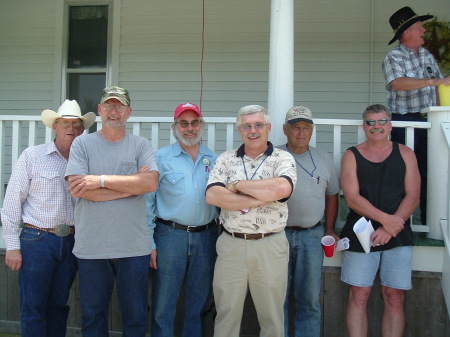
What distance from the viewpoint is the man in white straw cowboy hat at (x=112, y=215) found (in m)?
2.88

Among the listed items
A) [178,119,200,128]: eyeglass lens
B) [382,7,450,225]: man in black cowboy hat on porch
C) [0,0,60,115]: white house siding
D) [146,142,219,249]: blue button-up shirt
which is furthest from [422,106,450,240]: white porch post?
[0,0,60,115]: white house siding

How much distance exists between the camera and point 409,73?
3.91m

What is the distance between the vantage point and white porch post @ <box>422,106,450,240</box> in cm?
351

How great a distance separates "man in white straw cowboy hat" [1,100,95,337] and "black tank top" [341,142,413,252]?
2.00 metres

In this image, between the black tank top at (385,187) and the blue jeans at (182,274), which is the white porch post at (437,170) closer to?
the black tank top at (385,187)

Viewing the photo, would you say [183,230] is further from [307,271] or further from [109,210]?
[307,271]

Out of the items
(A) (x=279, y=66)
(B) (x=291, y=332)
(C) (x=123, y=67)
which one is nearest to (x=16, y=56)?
(C) (x=123, y=67)

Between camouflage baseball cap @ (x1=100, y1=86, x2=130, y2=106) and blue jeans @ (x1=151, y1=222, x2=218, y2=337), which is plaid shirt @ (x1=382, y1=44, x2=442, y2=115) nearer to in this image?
blue jeans @ (x1=151, y1=222, x2=218, y2=337)

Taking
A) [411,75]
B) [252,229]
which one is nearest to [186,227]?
[252,229]

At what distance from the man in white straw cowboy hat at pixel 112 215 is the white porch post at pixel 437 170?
213cm

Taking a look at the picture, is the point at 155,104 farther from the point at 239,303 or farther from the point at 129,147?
the point at 239,303

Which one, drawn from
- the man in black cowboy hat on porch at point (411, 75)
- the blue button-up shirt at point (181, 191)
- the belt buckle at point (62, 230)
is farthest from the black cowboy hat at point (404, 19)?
the belt buckle at point (62, 230)

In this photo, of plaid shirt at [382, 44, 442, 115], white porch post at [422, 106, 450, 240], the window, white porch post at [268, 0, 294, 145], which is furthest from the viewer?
the window

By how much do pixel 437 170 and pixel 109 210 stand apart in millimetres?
2445
